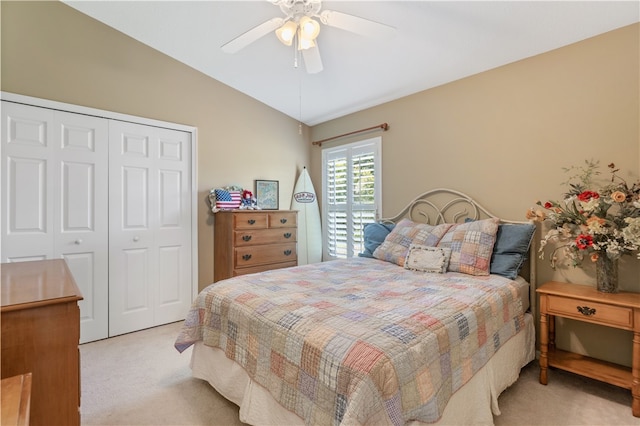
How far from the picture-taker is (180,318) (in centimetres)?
357

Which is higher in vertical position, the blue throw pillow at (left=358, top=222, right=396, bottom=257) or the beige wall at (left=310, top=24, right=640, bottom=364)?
the beige wall at (left=310, top=24, right=640, bottom=364)

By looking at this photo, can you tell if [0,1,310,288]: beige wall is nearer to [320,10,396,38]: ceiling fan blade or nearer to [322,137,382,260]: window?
[322,137,382,260]: window

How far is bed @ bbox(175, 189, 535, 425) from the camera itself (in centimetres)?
121

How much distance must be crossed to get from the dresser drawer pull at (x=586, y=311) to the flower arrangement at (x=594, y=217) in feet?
1.03

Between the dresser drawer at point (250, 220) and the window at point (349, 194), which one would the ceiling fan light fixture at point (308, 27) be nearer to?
the window at point (349, 194)

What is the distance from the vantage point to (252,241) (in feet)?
11.7

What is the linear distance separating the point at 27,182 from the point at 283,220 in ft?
7.91

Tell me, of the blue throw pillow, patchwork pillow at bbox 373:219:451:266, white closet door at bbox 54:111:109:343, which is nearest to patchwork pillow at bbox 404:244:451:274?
patchwork pillow at bbox 373:219:451:266

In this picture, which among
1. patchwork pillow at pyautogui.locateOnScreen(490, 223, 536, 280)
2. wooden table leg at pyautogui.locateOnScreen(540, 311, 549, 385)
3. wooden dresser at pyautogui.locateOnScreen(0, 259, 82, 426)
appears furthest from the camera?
patchwork pillow at pyautogui.locateOnScreen(490, 223, 536, 280)

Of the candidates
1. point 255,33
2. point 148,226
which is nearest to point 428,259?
point 255,33

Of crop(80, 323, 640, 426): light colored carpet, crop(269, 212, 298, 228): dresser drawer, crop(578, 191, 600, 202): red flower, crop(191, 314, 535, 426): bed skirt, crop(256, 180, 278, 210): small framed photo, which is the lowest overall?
crop(80, 323, 640, 426): light colored carpet

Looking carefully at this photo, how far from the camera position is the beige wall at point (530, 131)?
223cm

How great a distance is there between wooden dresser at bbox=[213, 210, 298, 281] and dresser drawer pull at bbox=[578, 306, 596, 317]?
9.27 ft

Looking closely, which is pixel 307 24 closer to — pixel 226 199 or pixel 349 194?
pixel 226 199
